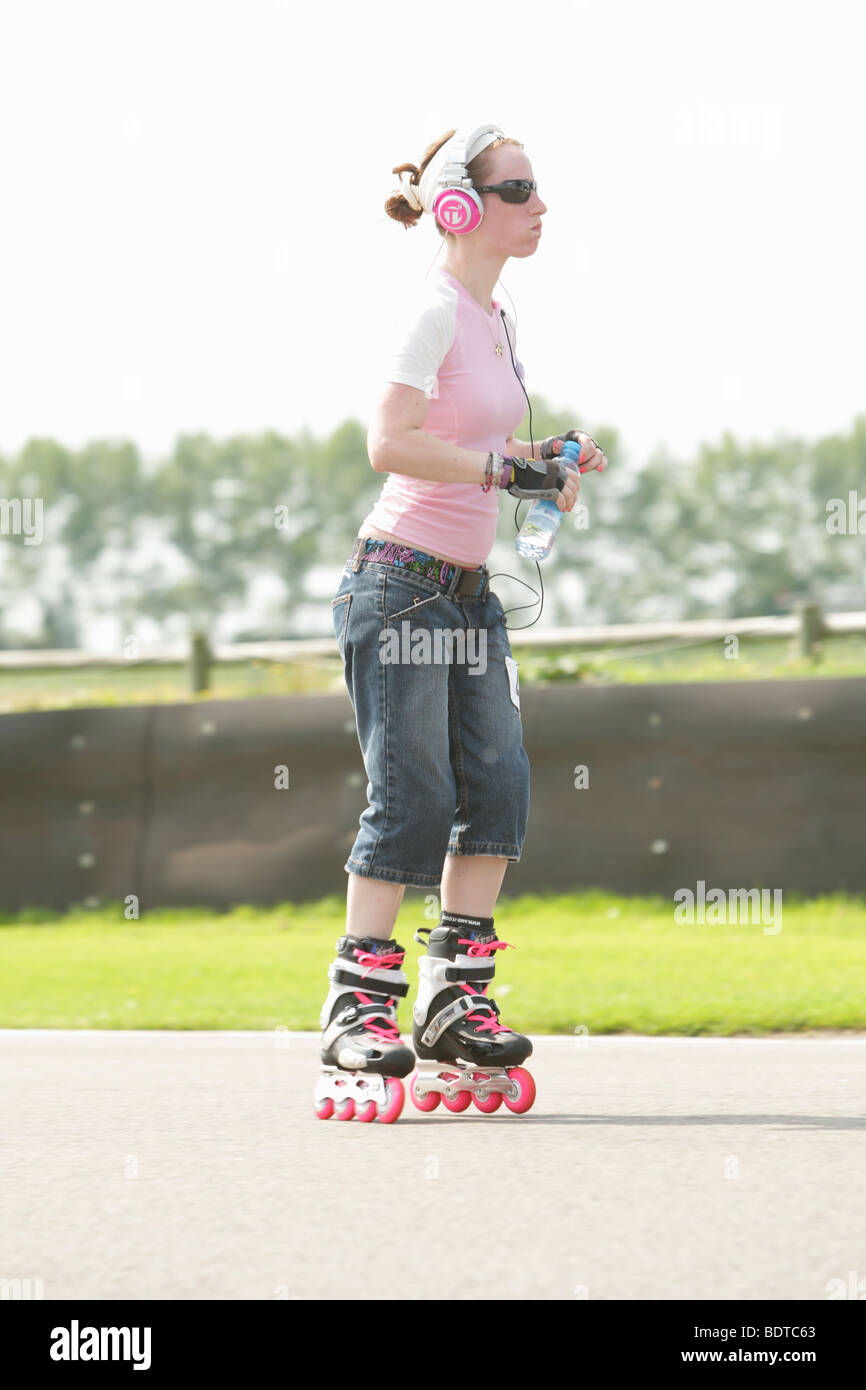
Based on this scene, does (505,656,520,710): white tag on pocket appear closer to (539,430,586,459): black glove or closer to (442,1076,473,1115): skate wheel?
(539,430,586,459): black glove

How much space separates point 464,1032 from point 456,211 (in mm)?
1925

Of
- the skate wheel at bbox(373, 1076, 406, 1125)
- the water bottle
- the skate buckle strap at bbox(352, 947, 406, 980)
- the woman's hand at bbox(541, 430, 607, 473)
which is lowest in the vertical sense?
the skate wheel at bbox(373, 1076, 406, 1125)

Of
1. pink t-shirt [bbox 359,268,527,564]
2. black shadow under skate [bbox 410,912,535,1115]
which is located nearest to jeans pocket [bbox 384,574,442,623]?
pink t-shirt [bbox 359,268,527,564]

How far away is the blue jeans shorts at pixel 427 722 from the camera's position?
429cm

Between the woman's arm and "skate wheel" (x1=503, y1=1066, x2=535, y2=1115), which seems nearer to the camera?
"skate wheel" (x1=503, y1=1066, x2=535, y2=1115)

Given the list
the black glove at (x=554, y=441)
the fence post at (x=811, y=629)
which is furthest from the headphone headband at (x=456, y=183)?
the fence post at (x=811, y=629)

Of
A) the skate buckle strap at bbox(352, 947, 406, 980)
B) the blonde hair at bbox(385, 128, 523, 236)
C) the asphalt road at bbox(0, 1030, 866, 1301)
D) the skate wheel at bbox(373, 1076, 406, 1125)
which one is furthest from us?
the blonde hair at bbox(385, 128, 523, 236)

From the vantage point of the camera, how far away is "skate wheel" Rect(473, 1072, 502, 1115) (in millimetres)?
4293

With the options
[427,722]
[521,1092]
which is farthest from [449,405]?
[521,1092]

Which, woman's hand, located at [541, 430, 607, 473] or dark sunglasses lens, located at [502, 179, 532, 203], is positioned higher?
dark sunglasses lens, located at [502, 179, 532, 203]

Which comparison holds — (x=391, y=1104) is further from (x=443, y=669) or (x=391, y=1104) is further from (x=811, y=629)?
(x=811, y=629)

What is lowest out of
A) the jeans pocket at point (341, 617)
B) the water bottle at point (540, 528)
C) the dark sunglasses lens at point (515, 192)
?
the jeans pocket at point (341, 617)

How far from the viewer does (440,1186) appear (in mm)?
3398

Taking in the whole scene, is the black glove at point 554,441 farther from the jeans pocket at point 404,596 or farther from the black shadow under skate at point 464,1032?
the black shadow under skate at point 464,1032
